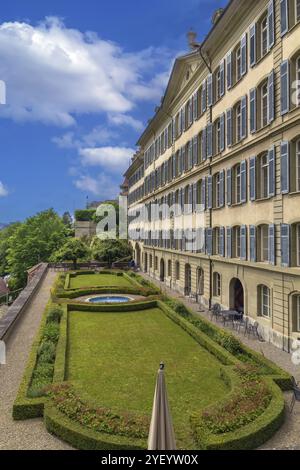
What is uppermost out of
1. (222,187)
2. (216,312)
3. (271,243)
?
(222,187)

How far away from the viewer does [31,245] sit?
70688 millimetres

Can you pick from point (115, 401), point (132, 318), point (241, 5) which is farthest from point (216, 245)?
point (115, 401)

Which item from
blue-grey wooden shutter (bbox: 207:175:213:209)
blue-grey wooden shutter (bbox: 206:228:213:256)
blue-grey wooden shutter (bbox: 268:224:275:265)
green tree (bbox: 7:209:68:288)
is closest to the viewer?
blue-grey wooden shutter (bbox: 268:224:275:265)

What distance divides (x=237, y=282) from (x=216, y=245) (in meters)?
3.44

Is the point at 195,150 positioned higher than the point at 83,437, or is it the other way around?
the point at 195,150

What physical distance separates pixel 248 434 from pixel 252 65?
17470 mm

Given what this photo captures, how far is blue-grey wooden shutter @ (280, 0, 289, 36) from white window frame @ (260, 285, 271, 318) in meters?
12.0

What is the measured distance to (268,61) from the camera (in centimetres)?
1800

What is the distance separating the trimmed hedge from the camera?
8422 mm

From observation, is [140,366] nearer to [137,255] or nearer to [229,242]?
[229,242]

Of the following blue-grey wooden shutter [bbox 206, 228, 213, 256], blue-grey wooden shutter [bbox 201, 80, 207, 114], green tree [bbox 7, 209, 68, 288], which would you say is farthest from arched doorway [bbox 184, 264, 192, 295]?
green tree [bbox 7, 209, 68, 288]

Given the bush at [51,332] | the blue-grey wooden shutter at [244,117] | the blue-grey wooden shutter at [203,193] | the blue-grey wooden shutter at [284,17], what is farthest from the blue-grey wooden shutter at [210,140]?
the bush at [51,332]

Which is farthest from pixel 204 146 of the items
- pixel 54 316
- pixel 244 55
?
pixel 54 316

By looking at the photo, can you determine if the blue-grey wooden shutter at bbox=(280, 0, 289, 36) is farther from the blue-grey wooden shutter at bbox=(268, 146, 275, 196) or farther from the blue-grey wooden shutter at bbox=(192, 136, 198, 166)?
the blue-grey wooden shutter at bbox=(192, 136, 198, 166)
